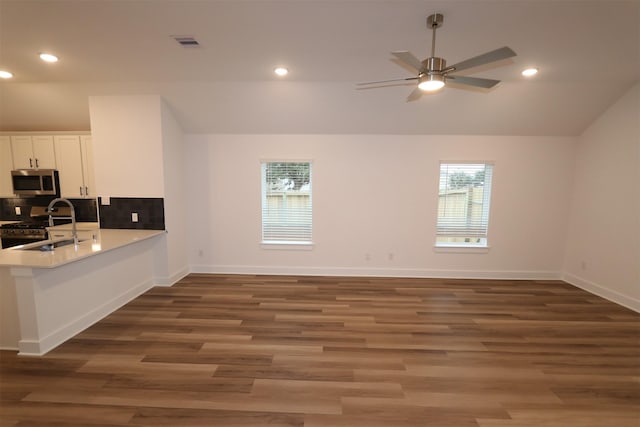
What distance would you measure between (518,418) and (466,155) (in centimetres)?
378

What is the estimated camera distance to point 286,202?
16.3ft

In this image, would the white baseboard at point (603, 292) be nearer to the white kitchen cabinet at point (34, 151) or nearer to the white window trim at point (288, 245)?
the white window trim at point (288, 245)

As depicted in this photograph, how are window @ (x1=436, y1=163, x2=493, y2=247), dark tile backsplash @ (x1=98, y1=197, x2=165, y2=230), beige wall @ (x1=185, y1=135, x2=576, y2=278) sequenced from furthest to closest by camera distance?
window @ (x1=436, y1=163, x2=493, y2=247) → beige wall @ (x1=185, y1=135, x2=576, y2=278) → dark tile backsplash @ (x1=98, y1=197, x2=165, y2=230)

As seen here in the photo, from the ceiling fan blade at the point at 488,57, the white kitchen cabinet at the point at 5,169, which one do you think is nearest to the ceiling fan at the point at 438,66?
the ceiling fan blade at the point at 488,57

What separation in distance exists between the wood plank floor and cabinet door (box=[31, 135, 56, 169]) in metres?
3.11

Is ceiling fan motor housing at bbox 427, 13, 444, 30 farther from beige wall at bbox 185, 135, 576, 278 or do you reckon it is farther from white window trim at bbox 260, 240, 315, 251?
white window trim at bbox 260, 240, 315, 251

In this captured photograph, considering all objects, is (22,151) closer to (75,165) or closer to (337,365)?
(75,165)

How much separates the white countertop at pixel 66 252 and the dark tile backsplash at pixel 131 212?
0.34 m

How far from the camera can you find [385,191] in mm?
4805

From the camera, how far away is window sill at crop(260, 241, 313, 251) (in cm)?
498

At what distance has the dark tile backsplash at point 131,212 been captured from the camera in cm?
425

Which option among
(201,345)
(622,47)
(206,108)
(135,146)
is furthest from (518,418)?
(135,146)

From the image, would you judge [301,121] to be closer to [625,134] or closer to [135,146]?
[135,146]

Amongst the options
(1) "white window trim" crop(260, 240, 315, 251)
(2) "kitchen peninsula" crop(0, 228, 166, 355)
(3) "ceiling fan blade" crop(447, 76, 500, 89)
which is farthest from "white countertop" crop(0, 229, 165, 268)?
(3) "ceiling fan blade" crop(447, 76, 500, 89)
